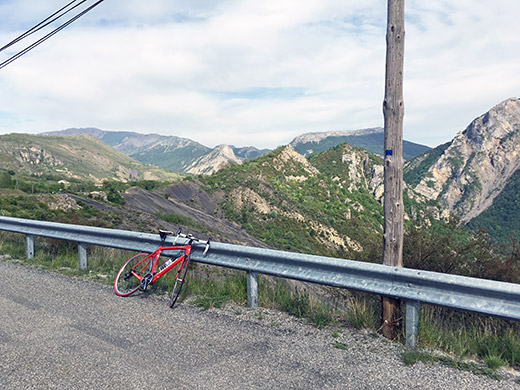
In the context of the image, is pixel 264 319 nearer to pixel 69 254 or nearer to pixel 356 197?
pixel 69 254

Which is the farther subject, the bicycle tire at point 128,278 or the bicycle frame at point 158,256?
the bicycle tire at point 128,278

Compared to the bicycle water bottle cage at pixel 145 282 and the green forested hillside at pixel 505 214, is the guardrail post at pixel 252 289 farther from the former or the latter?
the green forested hillside at pixel 505 214

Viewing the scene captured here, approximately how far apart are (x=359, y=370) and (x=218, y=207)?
2409 inches

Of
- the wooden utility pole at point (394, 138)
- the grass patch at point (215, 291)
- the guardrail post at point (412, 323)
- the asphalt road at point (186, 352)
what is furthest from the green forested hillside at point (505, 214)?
the asphalt road at point (186, 352)

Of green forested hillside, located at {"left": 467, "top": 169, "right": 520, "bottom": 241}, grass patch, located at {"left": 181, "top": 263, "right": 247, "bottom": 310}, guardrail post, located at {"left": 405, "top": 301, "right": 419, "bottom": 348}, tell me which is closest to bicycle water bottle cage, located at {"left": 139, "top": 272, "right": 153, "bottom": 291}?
grass patch, located at {"left": 181, "top": 263, "right": 247, "bottom": 310}

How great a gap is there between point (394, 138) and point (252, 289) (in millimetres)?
2636

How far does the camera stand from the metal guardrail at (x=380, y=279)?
12.1ft

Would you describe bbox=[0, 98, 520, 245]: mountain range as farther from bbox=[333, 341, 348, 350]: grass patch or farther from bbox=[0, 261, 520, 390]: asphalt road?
bbox=[333, 341, 348, 350]: grass patch

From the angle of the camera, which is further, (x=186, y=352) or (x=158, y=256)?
(x=158, y=256)

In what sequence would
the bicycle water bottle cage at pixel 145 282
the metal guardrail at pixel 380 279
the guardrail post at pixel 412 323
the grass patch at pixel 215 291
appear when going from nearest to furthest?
the metal guardrail at pixel 380 279, the guardrail post at pixel 412 323, the grass patch at pixel 215 291, the bicycle water bottle cage at pixel 145 282

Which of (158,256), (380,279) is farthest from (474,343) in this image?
(158,256)

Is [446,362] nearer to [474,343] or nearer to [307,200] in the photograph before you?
[474,343]

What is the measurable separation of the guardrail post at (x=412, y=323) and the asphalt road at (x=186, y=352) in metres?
0.15

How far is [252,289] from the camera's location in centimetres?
549
